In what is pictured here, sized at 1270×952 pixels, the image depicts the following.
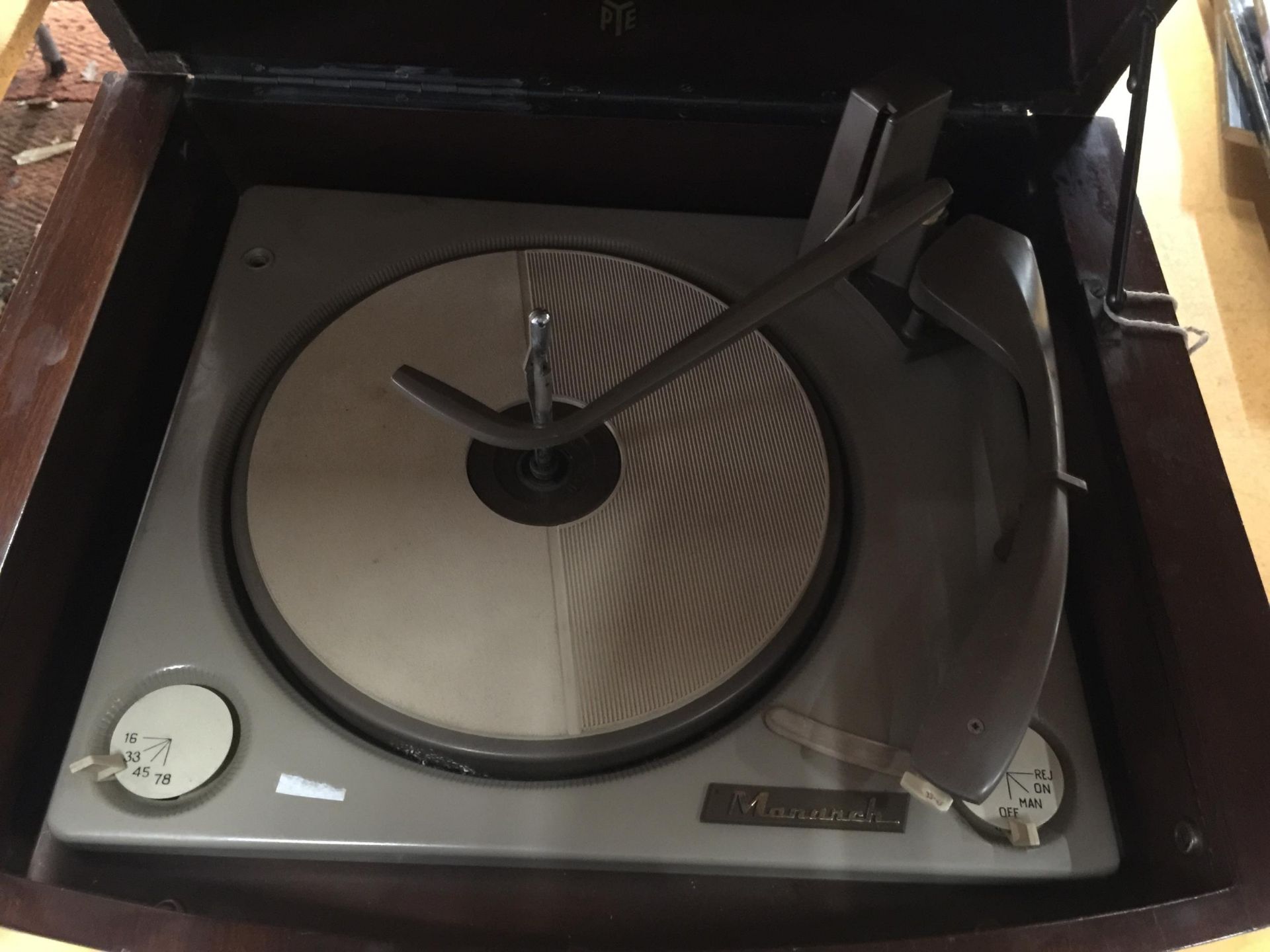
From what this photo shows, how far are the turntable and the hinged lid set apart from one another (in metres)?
0.14

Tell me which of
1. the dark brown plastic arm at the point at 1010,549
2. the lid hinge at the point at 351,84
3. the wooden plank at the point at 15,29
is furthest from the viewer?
the lid hinge at the point at 351,84

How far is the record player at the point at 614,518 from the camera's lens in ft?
1.92

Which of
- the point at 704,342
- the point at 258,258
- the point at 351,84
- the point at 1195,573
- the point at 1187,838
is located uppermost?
the point at 351,84

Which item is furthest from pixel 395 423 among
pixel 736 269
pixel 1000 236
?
pixel 1000 236

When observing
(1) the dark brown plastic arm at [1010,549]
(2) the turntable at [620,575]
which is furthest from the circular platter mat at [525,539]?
(1) the dark brown plastic arm at [1010,549]

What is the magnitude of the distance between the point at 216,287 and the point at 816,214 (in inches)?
18.8

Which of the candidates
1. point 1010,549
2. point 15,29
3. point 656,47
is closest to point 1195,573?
point 1010,549

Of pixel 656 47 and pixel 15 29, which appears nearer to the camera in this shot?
pixel 15 29

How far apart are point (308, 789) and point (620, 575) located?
0.77ft

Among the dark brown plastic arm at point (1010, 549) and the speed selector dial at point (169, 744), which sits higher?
the dark brown plastic arm at point (1010, 549)

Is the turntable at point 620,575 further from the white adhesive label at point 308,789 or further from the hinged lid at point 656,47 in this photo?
the hinged lid at point 656,47

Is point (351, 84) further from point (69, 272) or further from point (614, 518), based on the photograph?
point (614, 518)

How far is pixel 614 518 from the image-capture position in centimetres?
68

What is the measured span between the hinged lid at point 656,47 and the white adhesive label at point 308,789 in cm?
54
